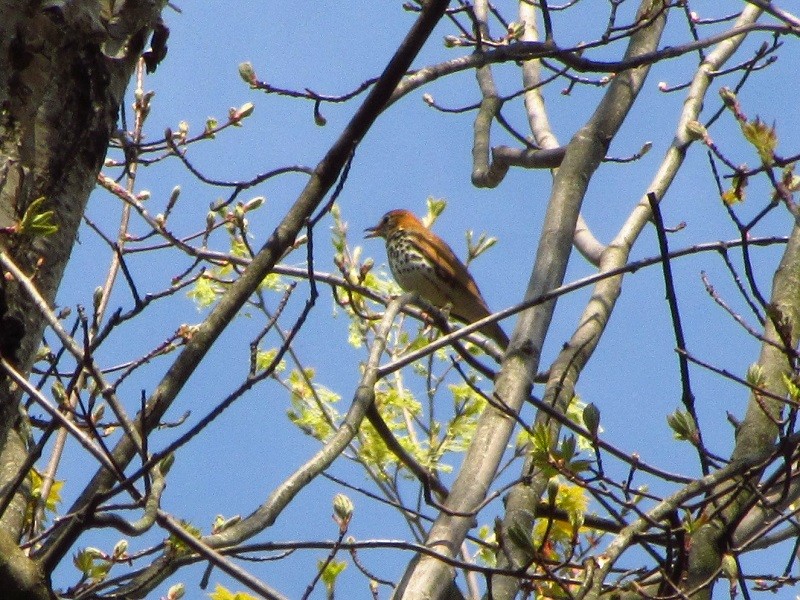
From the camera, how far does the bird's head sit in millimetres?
7176

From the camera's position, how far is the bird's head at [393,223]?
7176mm

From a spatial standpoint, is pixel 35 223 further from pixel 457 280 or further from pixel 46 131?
pixel 457 280

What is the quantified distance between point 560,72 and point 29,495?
7.55 ft

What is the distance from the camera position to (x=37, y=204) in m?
1.91

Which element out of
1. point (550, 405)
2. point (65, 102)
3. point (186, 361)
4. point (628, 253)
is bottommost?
point (186, 361)

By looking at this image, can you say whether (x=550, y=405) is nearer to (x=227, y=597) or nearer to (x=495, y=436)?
(x=495, y=436)

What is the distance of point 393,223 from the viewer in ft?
24.0

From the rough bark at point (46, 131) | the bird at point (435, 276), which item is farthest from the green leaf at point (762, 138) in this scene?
the bird at point (435, 276)

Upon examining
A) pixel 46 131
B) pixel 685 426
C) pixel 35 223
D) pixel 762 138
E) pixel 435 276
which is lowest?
pixel 35 223

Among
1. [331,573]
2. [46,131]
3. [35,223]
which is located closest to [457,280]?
[331,573]

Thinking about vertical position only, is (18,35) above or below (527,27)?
below

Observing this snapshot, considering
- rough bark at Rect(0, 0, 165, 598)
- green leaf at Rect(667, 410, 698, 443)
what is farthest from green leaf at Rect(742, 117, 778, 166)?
rough bark at Rect(0, 0, 165, 598)

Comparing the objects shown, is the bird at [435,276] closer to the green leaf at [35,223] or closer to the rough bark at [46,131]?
the rough bark at [46,131]

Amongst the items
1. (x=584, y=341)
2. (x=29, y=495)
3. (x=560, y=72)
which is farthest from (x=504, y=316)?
(x=560, y=72)
